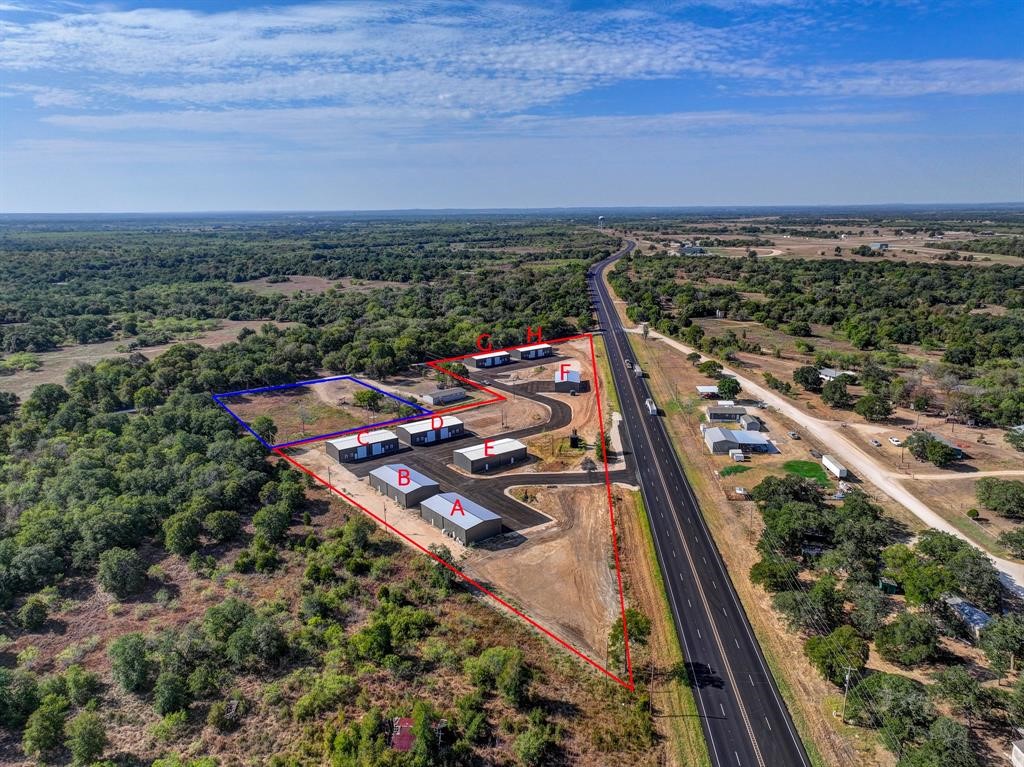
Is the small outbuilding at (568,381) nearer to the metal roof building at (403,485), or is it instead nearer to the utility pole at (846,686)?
the metal roof building at (403,485)

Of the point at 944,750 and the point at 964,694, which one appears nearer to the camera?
the point at 944,750

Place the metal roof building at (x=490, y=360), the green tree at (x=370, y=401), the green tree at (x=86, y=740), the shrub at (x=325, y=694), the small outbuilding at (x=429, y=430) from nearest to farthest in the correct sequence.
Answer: the green tree at (x=86, y=740) < the shrub at (x=325, y=694) < the small outbuilding at (x=429, y=430) < the green tree at (x=370, y=401) < the metal roof building at (x=490, y=360)

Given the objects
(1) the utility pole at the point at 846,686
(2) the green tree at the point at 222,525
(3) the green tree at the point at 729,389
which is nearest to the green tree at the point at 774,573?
(1) the utility pole at the point at 846,686

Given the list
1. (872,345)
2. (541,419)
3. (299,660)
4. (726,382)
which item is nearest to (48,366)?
(541,419)

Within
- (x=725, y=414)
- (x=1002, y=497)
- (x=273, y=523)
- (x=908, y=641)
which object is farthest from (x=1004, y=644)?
(x=273, y=523)

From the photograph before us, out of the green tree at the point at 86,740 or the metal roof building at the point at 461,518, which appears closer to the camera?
the green tree at the point at 86,740

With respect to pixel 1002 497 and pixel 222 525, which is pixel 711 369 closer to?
pixel 1002 497

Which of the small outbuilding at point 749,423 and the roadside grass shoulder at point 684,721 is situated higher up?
the small outbuilding at point 749,423

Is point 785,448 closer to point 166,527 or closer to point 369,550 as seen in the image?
point 369,550
